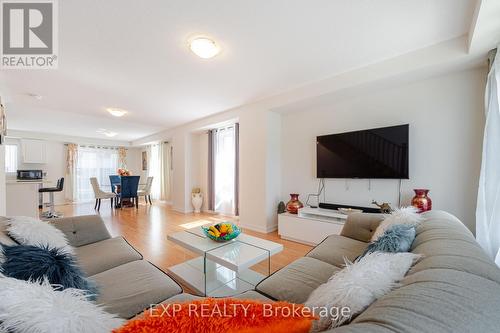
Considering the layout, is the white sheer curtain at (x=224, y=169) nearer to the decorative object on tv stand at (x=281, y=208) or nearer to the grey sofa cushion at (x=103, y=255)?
the decorative object on tv stand at (x=281, y=208)

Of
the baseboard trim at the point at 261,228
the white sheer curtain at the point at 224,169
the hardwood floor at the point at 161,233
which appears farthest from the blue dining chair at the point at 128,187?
the baseboard trim at the point at 261,228

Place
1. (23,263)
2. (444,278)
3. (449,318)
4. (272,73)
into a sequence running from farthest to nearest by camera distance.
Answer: (272,73), (23,263), (444,278), (449,318)

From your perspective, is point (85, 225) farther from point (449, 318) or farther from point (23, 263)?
point (449, 318)

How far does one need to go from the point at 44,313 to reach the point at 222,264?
1165 millimetres

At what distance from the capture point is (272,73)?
2586 mm

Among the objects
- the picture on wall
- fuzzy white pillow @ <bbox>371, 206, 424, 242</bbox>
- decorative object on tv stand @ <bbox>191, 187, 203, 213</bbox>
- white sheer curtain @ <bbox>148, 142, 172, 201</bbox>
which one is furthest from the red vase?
the picture on wall

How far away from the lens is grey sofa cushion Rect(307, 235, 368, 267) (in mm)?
1575

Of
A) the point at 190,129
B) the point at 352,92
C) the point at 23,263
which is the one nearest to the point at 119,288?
the point at 23,263

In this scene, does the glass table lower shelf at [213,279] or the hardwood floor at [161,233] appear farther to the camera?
the hardwood floor at [161,233]

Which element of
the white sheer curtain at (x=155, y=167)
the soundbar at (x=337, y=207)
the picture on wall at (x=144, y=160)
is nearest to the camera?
the soundbar at (x=337, y=207)

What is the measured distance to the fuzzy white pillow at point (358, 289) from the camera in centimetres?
60

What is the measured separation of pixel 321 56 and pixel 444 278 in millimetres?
2253

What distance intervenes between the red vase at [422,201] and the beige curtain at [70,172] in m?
9.22
